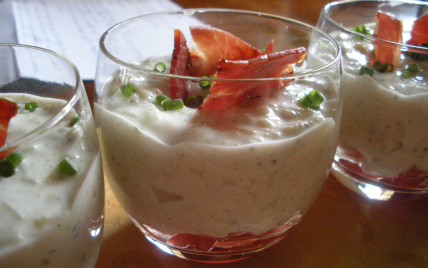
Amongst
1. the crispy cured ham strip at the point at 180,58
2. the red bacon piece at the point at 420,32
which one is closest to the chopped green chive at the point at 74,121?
the crispy cured ham strip at the point at 180,58

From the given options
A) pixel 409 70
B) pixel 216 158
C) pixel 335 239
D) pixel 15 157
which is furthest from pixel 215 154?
pixel 409 70

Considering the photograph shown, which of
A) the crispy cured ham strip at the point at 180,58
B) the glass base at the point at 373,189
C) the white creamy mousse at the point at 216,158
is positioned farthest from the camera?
the glass base at the point at 373,189

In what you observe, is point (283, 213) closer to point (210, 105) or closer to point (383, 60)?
point (210, 105)

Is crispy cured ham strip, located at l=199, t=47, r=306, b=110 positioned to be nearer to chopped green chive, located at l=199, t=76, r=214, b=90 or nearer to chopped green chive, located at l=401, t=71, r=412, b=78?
chopped green chive, located at l=199, t=76, r=214, b=90

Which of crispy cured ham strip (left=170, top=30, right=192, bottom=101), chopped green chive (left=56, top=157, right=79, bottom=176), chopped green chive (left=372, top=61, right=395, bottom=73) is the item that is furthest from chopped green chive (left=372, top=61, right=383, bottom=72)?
chopped green chive (left=56, top=157, right=79, bottom=176)

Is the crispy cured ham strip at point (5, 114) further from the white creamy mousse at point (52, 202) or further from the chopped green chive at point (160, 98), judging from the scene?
the chopped green chive at point (160, 98)
